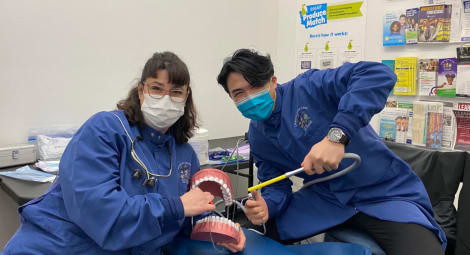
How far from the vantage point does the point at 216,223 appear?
1.11m

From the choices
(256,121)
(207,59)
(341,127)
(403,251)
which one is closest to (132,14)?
(207,59)

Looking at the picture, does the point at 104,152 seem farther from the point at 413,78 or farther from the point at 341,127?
the point at 413,78

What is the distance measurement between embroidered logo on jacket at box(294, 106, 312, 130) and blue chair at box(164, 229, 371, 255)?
46 centimetres

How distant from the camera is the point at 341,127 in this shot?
3.67ft

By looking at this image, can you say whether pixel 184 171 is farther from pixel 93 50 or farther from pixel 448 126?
pixel 448 126

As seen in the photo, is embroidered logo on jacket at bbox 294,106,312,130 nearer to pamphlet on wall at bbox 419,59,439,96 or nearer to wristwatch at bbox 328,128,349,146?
wristwatch at bbox 328,128,349,146

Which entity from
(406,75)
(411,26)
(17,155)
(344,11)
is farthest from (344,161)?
(344,11)

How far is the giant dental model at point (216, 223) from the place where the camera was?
109 cm

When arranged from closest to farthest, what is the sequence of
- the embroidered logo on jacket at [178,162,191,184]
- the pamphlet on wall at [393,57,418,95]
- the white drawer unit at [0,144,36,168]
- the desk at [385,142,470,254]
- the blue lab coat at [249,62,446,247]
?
1. the blue lab coat at [249,62,446,247]
2. the embroidered logo on jacket at [178,162,191,184]
3. the desk at [385,142,470,254]
4. the white drawer unit at [0,144,36,168]
5. the pamphlet on wall at [393,57,418,95]

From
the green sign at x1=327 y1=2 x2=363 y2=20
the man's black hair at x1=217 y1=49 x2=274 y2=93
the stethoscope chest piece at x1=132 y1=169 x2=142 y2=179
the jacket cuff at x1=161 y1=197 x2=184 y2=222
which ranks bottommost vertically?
the jacket cuff at x1=161 y1=197 x2=184 y2=222

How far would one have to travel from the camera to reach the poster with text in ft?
8.90

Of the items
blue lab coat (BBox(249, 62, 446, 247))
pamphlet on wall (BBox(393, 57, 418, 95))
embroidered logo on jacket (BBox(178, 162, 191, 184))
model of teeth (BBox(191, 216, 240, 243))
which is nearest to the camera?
model of teeth (BBox(191, 216, 240, 243))

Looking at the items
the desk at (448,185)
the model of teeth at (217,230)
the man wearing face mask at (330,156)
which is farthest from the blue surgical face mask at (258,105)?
the desk at (448,185)

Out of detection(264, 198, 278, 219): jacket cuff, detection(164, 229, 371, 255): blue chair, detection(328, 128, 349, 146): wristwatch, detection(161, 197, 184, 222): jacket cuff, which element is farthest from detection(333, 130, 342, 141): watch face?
detection(161, 197, 184, 222): jacket cuff
